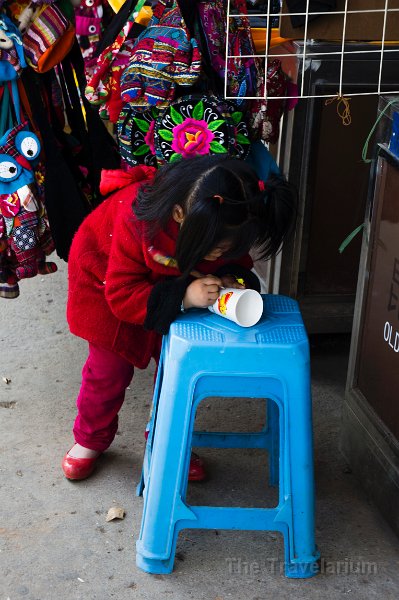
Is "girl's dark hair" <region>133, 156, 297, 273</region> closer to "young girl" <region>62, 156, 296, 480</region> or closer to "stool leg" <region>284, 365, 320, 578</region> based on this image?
"young girl" <region>62, 156, 296, 480</region>

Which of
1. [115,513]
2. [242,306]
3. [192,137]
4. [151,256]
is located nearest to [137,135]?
[192,137]

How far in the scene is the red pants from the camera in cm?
252

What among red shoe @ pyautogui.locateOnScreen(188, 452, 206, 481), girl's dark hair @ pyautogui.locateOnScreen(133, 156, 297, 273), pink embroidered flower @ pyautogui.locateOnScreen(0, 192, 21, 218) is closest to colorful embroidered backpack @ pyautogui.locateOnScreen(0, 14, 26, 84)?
pink embroidered flower @ pyautogui.locateOnScreen(0, 192, 21, 218)

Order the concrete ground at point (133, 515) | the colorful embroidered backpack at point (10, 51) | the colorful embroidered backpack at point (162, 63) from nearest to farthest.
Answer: the concrete ground at point (133, 515) → the colorful embroidered backpack at point (162, 63) → the colorful embroidered backpack at point (10, 51)

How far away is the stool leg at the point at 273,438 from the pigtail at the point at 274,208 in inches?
23.6

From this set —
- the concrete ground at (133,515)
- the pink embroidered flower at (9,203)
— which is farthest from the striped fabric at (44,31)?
the concrete ground at (133,515)

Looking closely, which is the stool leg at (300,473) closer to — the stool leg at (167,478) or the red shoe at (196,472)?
the stool leg at (167,478)

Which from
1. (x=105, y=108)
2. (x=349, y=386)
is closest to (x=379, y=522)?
(x=349, y=386)

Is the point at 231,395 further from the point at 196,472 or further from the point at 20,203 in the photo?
the point at 20,203

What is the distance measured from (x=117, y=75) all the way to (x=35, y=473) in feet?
4.17

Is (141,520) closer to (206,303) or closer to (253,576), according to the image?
(253,576)

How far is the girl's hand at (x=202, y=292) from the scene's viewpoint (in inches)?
84.4

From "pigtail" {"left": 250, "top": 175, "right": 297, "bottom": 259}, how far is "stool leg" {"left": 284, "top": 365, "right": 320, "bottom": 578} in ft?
1.21

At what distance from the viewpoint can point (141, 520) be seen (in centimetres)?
241
